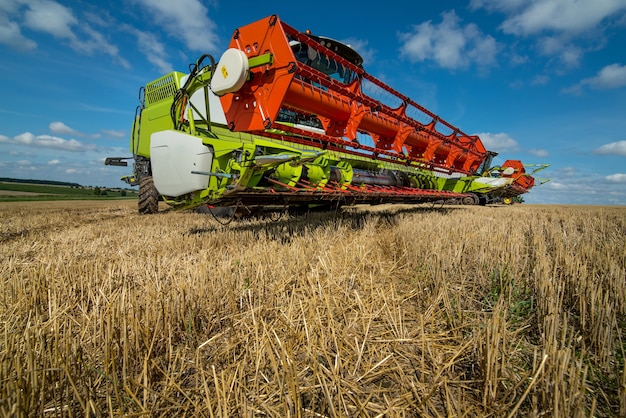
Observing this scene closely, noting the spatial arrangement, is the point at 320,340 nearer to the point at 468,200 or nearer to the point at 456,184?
the point at 456,184

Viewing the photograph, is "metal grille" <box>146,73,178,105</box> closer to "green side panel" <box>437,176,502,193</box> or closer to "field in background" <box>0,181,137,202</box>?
"green side panel" <box>437,176,502,193</box>

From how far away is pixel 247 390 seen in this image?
3.13 feet

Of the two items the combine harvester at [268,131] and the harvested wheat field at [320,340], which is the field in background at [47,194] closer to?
the combine harvester at [268,131]

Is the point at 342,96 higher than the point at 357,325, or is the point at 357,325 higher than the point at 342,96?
the point at 342,96

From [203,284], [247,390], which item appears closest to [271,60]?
[203,284]

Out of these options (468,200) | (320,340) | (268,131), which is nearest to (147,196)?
(268,131)

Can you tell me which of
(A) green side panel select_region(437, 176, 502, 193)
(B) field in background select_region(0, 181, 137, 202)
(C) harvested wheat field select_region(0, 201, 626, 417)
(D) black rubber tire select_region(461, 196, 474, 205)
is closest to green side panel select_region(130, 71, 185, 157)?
(C) harvested wheat field select_region(0, 201, 626, 417)

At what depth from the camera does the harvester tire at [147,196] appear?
5539 millimetres

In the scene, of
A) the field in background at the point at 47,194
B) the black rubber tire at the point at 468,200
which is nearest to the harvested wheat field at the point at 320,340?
the black rubber tire at the point at 468,200

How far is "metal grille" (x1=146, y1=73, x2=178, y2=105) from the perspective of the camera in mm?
5203

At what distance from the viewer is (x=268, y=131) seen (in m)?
3.84

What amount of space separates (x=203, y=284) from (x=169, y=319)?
1.12ft

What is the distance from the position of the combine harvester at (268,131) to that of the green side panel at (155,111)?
0.07 ft

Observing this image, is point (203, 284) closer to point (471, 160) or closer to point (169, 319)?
point (169, 319)
